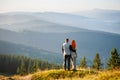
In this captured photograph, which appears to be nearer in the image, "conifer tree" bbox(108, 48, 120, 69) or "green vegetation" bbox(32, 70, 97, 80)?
"green vegetation" bbox(32, 70, 97, 80)

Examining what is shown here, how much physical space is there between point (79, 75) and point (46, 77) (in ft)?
10.1

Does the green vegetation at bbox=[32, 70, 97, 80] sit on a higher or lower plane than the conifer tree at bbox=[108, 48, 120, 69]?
lower

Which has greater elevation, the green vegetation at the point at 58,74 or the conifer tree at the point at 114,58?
the conifer tree at the point at 114,58

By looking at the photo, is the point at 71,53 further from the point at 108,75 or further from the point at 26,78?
the point at 108,75

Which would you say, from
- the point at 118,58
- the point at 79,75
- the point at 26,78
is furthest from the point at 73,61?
the point at 118,58

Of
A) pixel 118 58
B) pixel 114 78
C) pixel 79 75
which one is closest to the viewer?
pixel 114 78

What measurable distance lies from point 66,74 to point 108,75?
7.65 metres

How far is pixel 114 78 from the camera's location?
17.3 metres

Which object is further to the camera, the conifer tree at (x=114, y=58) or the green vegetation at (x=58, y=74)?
the conifer tree at (x=114, y=58)

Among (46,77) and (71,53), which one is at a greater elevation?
(71,53)

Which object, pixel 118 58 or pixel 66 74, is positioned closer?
pixel 66 74

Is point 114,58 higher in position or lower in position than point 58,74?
higher

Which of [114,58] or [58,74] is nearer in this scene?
[58,74]

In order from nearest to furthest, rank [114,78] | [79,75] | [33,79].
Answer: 1. [114,78]
2. [79,75]
3. [33,79]
